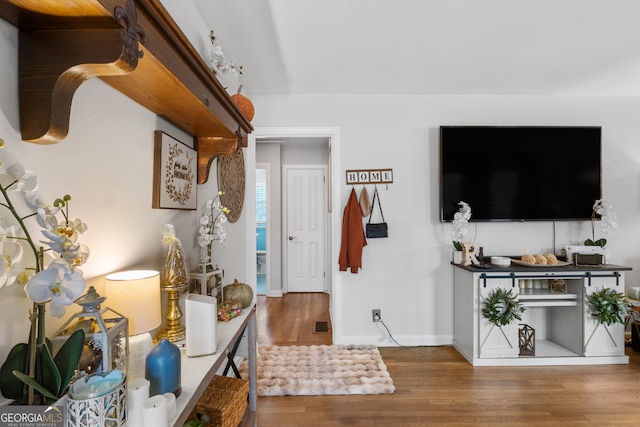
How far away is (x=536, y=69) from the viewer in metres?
2.66

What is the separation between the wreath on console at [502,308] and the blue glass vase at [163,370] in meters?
2.55

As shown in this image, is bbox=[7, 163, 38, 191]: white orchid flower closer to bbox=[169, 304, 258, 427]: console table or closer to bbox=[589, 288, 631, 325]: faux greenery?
bbox=[169, 304, 258, 427]: console table

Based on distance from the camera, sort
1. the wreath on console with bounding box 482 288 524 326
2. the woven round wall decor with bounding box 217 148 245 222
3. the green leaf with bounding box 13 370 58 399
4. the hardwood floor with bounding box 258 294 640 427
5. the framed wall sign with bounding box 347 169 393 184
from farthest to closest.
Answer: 1. the framed wall sign with bounding box 347 169 393 184
2. the wreath on console with bounding box 482 288 524 326
3. the woven round wall decor with bounding box 217 148 245 222
4. the hardwood floor with bounding box 258 294 640 427
5. the green leaf with bounding box 13 370 58 399

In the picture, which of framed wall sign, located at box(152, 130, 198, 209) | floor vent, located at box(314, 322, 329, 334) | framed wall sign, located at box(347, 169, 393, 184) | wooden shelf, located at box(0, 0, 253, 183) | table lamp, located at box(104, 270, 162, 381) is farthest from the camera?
floor vent, located at box(314, 322, 329, 334)

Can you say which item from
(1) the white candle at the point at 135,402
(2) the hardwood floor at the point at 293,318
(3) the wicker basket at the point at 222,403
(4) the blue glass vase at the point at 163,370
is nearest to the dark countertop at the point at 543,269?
(2) the hardwood floor at the point at 293,318

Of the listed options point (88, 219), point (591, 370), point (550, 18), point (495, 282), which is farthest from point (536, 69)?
point (88, 219)

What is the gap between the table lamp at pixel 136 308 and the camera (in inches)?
37.5

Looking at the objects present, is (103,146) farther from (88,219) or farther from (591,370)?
(591,370)

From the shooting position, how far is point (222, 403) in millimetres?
1432

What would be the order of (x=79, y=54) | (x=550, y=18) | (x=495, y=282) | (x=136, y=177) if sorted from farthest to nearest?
(x=495, y=282) → (x=550, y=18) → (x=136, y=177) → (x=79, y=54)

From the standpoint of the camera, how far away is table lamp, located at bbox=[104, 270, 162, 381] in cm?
95

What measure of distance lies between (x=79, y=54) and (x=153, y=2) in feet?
0.74

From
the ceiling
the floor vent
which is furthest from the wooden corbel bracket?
the floor vent

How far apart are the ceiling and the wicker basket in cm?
209
